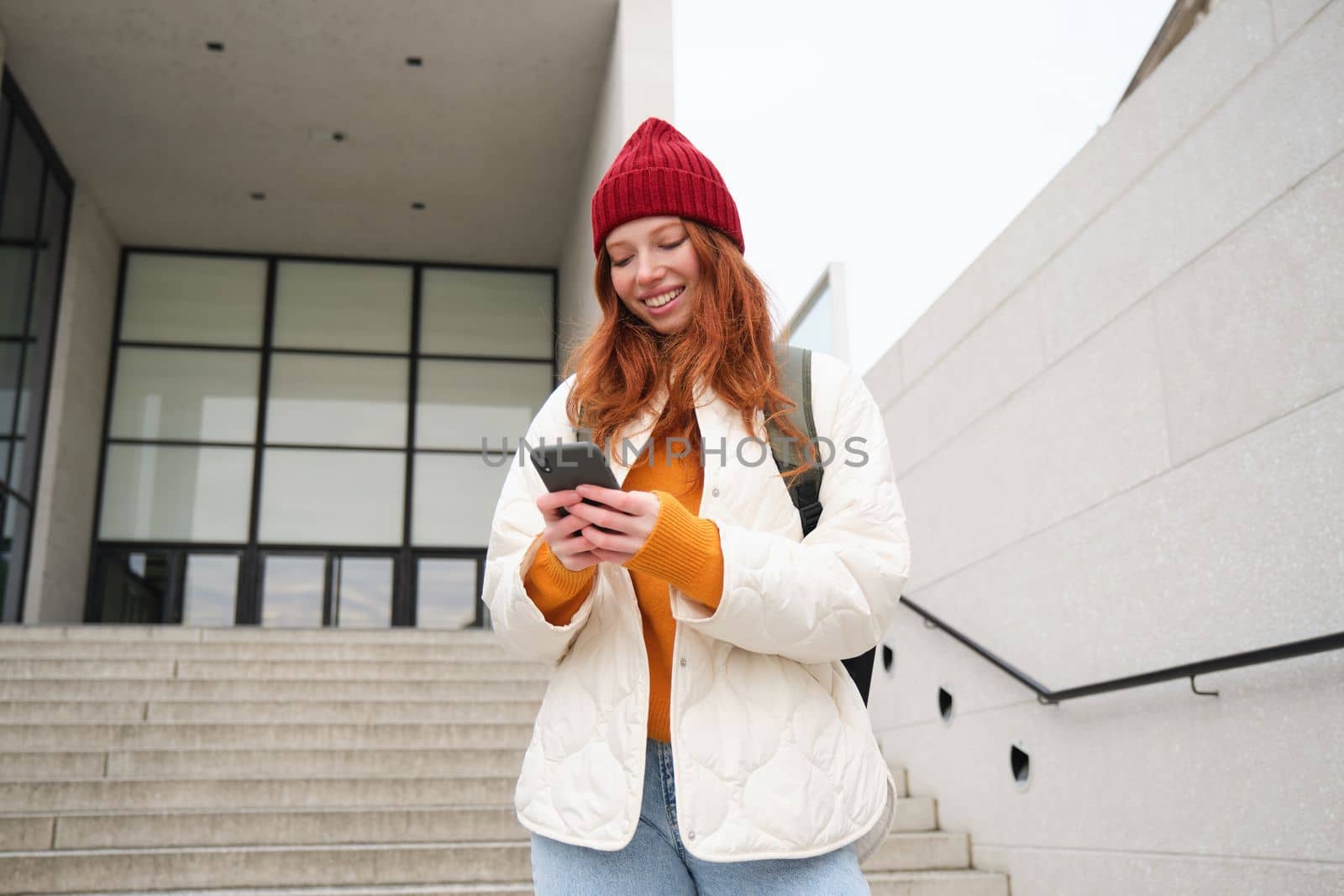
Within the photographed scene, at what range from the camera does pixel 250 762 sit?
5.34 meters

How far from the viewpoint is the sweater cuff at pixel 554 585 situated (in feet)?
4.19

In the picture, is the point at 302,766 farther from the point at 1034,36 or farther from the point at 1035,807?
the point at 1034,36

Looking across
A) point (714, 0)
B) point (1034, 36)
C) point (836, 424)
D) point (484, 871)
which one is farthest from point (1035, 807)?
point (714, 0)

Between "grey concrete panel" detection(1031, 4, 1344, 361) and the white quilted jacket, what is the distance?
2.07 metres

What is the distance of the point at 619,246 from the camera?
1550mm

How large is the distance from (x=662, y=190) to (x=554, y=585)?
0.55m

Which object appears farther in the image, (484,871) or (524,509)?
(484,871)

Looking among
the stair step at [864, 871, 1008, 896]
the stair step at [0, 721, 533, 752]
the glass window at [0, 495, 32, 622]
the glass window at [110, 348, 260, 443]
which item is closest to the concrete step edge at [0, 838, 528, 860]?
the stair step at [0, 721, 533, 752]

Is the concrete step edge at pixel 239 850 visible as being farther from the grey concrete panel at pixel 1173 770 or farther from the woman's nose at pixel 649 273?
the woman's nose at pixel 649 273

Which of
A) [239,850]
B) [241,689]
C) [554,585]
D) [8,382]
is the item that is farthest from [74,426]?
[554,585]

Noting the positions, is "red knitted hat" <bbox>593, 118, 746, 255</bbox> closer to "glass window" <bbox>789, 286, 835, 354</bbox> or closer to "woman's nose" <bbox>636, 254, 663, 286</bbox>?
"woman's nose" <bbox>636, 254, 663, 286</bbox>

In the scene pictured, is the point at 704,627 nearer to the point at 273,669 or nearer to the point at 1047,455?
the point at 1047,455

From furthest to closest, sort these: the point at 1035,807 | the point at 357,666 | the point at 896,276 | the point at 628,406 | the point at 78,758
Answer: the point at 357,666, the point at 896,276, the point at 78,758, the point at 1035,807, the point at 628,406

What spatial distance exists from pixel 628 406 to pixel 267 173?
476 inches
